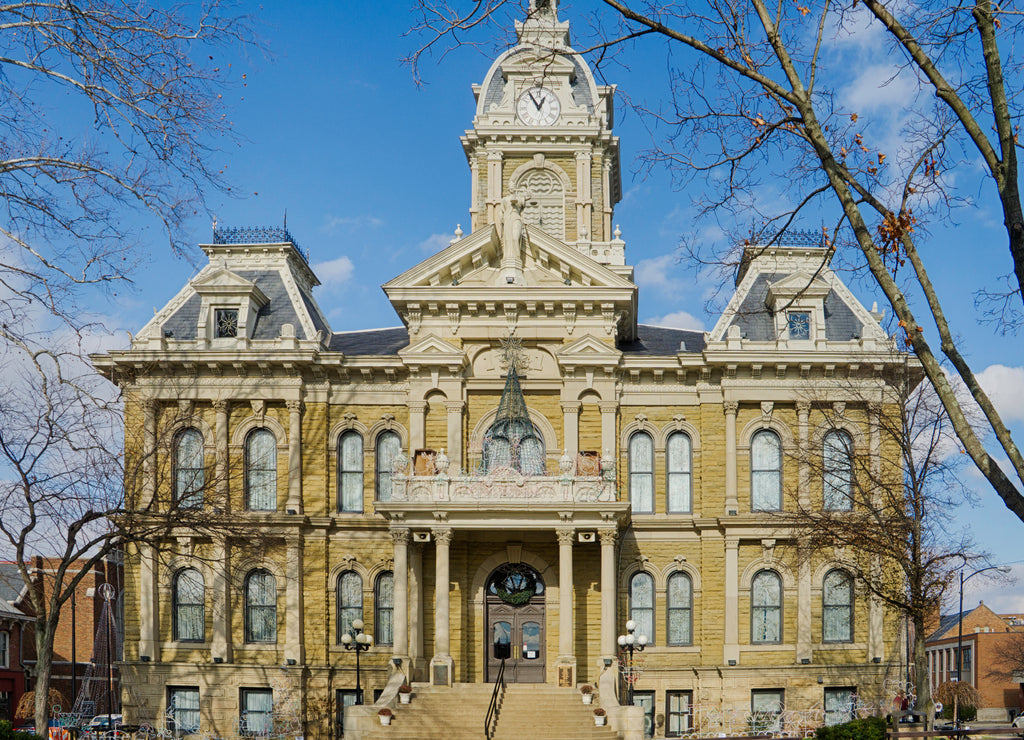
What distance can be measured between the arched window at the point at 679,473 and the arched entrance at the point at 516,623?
437 centimetres

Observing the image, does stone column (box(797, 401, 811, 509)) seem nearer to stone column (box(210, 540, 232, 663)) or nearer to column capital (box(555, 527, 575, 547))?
column capital (box(555, 527, 575, 547))

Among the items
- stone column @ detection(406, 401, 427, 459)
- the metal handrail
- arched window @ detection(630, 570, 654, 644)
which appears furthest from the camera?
arched window @ detection(630, 570, 654, 644)

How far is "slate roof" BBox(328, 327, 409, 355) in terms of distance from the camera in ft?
119

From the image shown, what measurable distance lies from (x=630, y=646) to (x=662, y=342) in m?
11.0

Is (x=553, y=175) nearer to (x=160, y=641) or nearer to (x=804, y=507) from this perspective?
(x=804, y=507)

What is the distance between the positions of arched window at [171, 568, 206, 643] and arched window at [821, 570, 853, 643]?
55.3 ft

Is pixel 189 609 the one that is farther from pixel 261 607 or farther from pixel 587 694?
pixel 587 694

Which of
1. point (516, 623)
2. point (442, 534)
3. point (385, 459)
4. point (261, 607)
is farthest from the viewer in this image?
point (385, 459)

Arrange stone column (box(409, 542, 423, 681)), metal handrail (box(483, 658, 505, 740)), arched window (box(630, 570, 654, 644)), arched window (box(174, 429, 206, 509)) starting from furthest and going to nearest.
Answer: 1. arched window (box(174, 429, 206, 509))
2. arched window (box(630, 570, 654, 644))
3. stone column (box(409, 542, 423, 681))
4. metal handrail (box(483, 658, 505, 740))

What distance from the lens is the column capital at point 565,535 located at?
29.8 meters

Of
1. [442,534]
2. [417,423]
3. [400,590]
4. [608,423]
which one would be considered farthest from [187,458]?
[608,423]

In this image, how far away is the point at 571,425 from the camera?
3250 cm

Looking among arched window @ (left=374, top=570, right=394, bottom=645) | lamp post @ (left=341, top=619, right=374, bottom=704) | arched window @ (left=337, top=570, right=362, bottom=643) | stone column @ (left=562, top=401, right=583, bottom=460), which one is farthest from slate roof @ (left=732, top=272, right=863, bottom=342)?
lamp post @ (left=341, top=619, right=374, bottom=704)

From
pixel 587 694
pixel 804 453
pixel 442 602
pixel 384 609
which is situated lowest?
pixel 587 694
